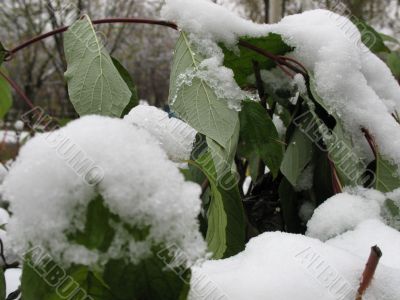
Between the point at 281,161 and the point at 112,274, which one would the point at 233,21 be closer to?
the point at 281,161

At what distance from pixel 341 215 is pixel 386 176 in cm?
13

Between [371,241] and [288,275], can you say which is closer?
[288,275]

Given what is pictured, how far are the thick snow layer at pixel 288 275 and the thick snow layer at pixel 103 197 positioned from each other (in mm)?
76

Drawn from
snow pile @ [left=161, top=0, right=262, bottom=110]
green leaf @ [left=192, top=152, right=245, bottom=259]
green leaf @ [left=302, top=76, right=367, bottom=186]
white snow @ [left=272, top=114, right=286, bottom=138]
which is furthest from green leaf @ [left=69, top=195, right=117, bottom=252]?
white snow @ [left=272, top=114, right=286, bottom=138]

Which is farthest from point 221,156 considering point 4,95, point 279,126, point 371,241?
point 4,95

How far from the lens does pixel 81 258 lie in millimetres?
269

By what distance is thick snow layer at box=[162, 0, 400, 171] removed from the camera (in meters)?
0.61

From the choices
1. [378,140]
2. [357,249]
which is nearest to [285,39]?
[378,140]

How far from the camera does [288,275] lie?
363 millimetres

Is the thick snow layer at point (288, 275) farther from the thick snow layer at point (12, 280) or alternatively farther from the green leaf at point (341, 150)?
the thick snow layer at point (12, 280)

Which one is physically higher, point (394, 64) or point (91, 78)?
point (91, 78)

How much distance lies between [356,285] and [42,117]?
0.62 meters

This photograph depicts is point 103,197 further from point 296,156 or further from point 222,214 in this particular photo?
point 296,156

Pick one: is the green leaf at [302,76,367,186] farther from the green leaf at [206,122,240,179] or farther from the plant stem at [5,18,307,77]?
the green leaf at [206,122,240,179]
